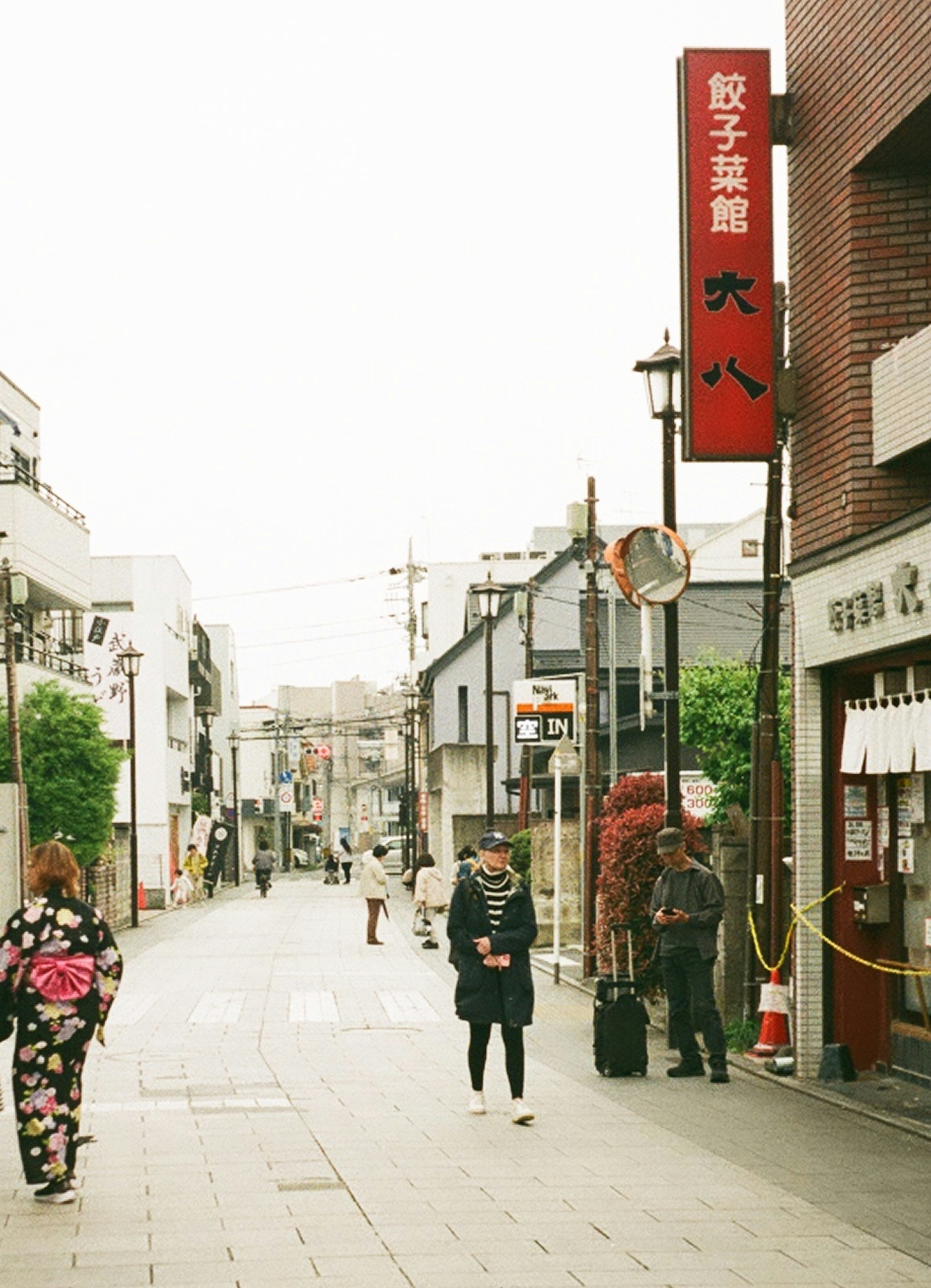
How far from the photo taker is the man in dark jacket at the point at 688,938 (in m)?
14.5

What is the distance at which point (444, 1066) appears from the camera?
15492mm

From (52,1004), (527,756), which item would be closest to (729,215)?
(52,1004)

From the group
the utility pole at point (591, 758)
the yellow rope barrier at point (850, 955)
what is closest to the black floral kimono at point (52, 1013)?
the yellow rope barrier at point (850, 955)

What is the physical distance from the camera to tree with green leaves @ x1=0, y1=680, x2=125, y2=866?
37625mm

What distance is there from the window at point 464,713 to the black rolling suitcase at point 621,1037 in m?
53.5

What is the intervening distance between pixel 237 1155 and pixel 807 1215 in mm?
3385

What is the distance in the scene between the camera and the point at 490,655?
4209cm

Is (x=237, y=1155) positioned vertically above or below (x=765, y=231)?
below

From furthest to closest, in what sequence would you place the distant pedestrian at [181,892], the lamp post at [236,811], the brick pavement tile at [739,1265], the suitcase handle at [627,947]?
1. the lamp post at [236,811]
2. the distant pedestrian at [181,892]
3. the suitcase handle at [627,947]
4. the brick pavement tile at [739,1265]

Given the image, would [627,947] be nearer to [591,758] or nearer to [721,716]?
[591,758]

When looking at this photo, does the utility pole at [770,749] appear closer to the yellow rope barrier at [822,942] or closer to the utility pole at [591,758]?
the yellow rope barrier at [822,942]

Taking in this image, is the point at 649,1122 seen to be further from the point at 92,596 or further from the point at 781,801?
the point at 92,596

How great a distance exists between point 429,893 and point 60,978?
2444 cm

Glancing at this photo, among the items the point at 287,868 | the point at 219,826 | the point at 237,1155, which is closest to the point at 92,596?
the point at 219,826
